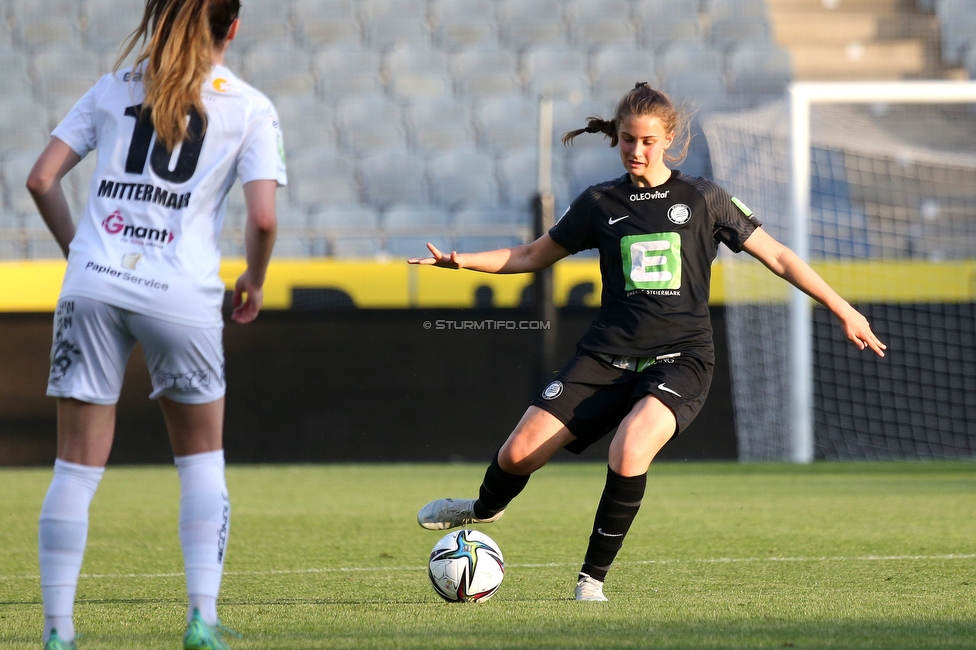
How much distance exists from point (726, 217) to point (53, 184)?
91.4 inches

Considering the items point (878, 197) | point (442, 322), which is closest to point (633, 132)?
point (442, 322)

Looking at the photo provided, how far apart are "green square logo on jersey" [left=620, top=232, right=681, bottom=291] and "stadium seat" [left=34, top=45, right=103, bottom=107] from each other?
12.0m

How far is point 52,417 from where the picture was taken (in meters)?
10.5

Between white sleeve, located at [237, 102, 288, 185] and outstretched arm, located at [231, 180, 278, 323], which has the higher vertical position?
white sleeve, located at [237, 102, 288, 185]

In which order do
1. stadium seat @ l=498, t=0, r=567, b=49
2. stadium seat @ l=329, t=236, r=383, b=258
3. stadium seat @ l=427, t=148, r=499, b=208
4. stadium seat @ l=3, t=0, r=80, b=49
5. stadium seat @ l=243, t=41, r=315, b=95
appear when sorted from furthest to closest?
stadium seat @ l=498, t=0, r=567, b=49 < stadium seat @ l=3, t=0, r=80, b=49 < stadium seat @ l=243, t=41, r=315, b=95 < stadium seat @ l=427, t=148, r=499, b=208 < stadium seat @ l=329, t=236, r=383, b=258

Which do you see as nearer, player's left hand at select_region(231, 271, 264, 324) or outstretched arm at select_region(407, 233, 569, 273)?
player's left hand at select_region(231, 271, 264, 324)

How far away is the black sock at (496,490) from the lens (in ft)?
13.6

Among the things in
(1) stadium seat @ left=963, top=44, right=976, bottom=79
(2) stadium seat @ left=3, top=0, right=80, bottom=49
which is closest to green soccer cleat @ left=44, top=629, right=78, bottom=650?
(2) stadium seat @ left=3, top=0, right=80, bottom=49

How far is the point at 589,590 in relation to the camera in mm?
3859

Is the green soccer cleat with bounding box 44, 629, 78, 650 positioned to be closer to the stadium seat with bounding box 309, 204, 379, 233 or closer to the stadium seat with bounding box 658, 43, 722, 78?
the stadium seat with bounding box 309, 204, 379, 233

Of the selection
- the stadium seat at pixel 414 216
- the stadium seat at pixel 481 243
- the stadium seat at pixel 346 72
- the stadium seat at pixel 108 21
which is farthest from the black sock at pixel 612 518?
the stadium seat at pixel 108 21

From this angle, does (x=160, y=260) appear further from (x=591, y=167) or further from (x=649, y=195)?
(x=591, y=167)

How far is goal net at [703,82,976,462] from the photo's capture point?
34.3 ft

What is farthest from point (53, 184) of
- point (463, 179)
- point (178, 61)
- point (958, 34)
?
point (958, 34)
